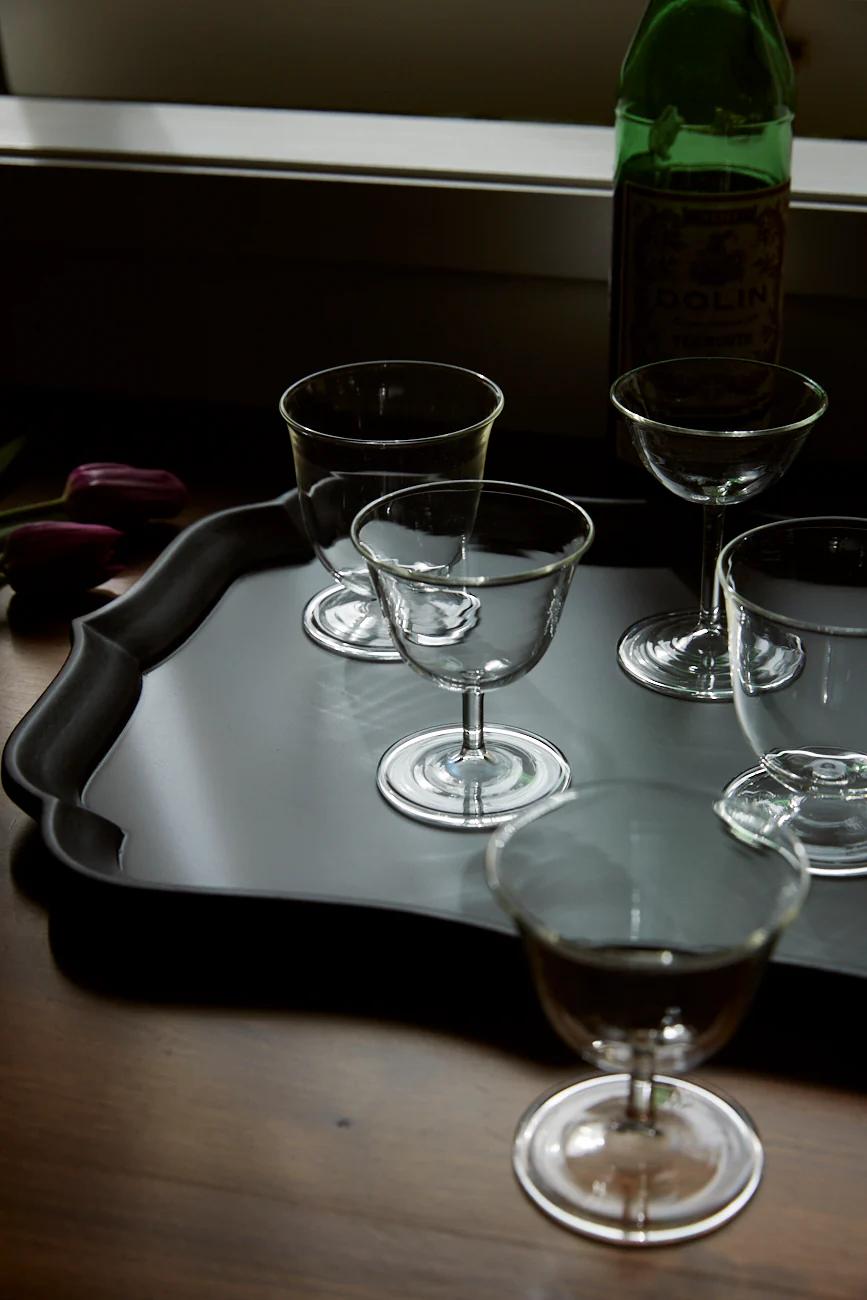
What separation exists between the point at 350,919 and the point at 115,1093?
0.35 ft

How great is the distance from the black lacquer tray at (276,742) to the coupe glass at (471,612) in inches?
0.7

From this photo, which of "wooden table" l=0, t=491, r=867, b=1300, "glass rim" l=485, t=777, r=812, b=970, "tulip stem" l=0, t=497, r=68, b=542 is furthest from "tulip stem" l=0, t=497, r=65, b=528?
"glass rim" l=485, t=777, r=812, b=970

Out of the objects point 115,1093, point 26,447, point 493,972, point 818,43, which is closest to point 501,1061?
point 493,972

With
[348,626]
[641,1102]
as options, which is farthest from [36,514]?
[641,1102]

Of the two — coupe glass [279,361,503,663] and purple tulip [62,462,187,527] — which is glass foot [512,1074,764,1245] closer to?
coupe glass [279,361,503,663]

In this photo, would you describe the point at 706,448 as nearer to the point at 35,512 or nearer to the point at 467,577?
the point at 467,577

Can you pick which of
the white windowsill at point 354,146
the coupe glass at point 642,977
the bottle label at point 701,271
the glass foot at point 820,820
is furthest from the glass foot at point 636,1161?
the white windowsill at point 354,146

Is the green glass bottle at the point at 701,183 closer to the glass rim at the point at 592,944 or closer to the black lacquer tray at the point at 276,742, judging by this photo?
the black lacquer tray at the point at 276,742

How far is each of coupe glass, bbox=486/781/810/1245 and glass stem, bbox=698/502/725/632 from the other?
0.31 meters

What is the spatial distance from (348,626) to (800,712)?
29cm

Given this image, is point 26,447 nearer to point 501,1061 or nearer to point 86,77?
point 86,77

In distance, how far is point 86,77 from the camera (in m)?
1.23

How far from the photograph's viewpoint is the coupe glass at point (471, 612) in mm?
651

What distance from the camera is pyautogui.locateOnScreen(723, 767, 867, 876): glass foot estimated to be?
2.05ft
